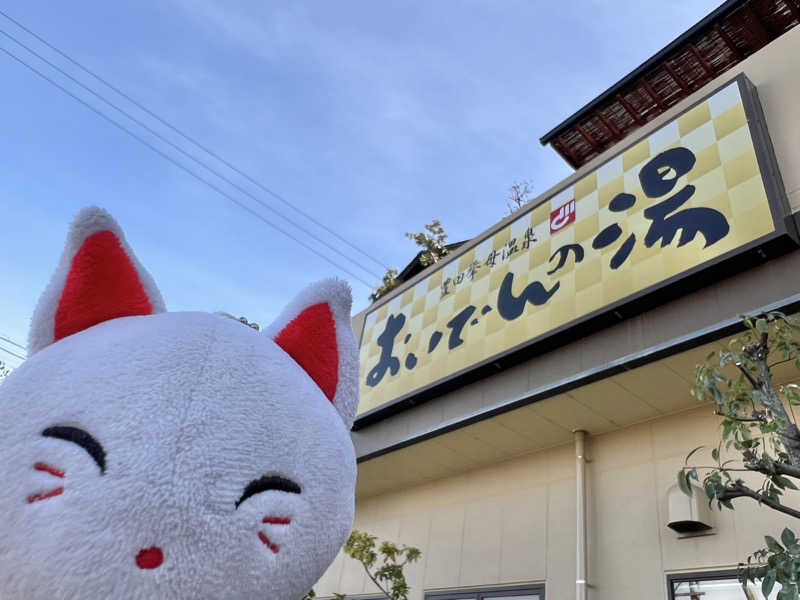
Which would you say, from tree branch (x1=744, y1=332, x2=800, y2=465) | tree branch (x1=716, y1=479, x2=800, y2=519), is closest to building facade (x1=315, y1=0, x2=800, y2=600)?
tree branch (x1=744, y1=332, x2=800, y2=465)

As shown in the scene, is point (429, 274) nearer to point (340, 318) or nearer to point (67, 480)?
point (340, 318)

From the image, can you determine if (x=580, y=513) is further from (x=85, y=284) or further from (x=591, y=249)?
(x=85, y=284)

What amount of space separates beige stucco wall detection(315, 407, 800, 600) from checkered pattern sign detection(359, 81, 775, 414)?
1.22m

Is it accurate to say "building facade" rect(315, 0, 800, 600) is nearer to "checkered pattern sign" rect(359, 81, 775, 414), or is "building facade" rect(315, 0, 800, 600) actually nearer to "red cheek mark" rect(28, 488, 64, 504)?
"checkered pattern sign" rect(359, 81, 775, 414)

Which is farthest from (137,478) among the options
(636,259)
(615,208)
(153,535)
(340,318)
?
(615,208)

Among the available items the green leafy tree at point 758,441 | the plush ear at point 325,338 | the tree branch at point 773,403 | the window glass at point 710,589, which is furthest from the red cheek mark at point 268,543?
the window glass at point 710,589

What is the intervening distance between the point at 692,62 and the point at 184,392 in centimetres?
826

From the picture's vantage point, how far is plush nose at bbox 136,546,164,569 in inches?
43.9

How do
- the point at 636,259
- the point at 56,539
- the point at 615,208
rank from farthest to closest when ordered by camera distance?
the point at 615,208
the point at 636,259
the point at 56,539

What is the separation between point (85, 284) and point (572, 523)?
5.02m

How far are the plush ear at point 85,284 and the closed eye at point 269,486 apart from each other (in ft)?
2.00

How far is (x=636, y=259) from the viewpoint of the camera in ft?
16.1

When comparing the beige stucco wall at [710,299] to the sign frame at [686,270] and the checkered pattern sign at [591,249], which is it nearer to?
the sign frame at [686,270]

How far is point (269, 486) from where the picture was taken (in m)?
1.32
